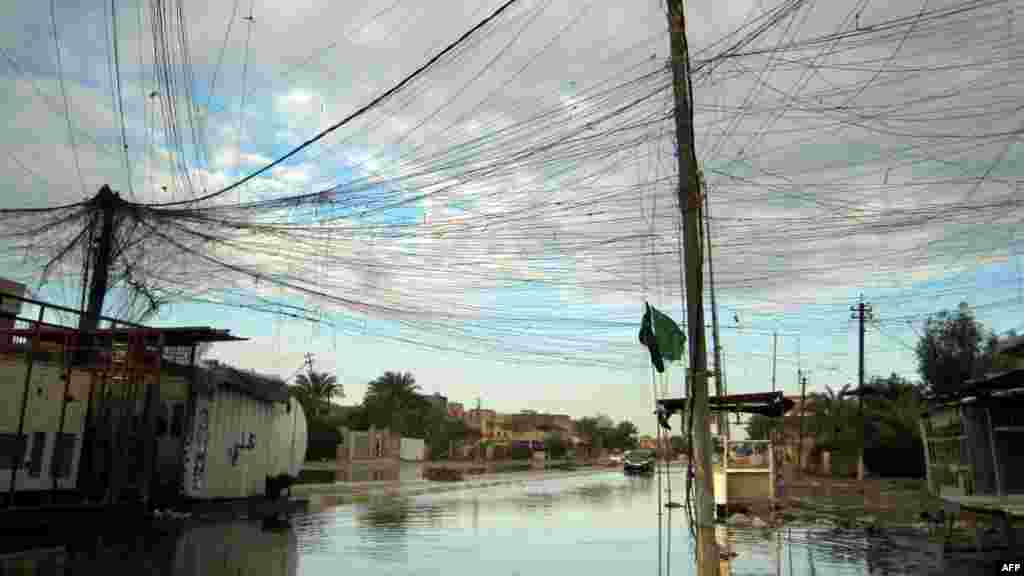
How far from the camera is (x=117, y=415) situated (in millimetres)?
18688

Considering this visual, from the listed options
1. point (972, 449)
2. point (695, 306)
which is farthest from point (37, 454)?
point (972, 449)

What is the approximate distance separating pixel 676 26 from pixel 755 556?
9426mm

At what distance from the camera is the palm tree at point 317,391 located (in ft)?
228

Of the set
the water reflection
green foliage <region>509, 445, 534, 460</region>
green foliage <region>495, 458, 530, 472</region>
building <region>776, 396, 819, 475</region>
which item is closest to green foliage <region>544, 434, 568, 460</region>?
green foliage <region>509, 445, 534, 460</region>

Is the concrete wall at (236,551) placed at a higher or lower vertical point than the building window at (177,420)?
lower

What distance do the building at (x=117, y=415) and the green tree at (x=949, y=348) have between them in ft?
151

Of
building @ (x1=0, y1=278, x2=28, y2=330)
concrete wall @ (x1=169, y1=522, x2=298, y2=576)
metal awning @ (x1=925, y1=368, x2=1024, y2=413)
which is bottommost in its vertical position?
concrete wall @ (x1=169, y1=522, x2=298, y2=576)

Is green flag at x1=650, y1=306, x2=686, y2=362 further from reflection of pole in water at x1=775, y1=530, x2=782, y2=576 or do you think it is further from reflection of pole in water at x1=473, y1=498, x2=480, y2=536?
reflection of pole in water at x1=473, y1=498, x2=480, y2=536

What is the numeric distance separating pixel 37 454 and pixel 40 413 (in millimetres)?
A: 854

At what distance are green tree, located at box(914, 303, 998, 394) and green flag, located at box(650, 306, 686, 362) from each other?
157 feet

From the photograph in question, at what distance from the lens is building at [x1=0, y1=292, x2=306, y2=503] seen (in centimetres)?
1650

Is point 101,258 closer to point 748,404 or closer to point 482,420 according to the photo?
point 748,404

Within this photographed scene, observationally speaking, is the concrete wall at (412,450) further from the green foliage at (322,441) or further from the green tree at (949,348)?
the green tree at (949,348)

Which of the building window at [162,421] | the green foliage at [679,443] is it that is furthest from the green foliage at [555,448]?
the building window at [162,421]
